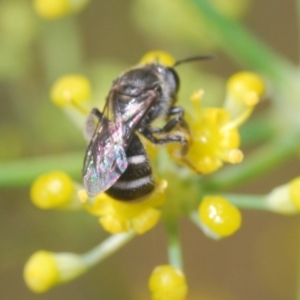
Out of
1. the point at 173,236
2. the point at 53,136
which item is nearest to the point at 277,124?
the point at 173,236

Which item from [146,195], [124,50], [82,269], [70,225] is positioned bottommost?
[70,225]

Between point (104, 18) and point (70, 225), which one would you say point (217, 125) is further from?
point (104, 18)

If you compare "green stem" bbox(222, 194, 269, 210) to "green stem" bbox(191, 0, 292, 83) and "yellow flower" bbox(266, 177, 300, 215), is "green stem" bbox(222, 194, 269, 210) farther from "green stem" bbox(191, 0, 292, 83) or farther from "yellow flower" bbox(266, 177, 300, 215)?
"green stem" bbox(191, 0, 292, 83)

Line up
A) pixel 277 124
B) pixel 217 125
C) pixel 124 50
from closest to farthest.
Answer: pixel 217 125 → pixel 277 124 → pixel 124 50

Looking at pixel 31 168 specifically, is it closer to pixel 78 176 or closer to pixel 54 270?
pixel 78 176

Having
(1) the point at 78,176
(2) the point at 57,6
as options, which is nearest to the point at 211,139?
(1) the point at 78,176

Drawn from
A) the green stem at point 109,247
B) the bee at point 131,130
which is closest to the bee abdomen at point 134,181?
the bee at point 131,130

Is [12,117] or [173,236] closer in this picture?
[173,236]
